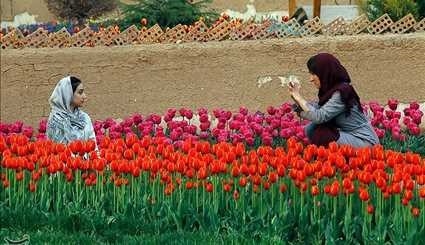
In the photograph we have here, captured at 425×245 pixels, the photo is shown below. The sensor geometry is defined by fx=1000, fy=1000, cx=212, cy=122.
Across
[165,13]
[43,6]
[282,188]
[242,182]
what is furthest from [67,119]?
[43,6]

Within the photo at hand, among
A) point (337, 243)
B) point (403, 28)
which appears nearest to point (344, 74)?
point (337, 243)

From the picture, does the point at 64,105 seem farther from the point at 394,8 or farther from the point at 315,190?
the point at 394,8

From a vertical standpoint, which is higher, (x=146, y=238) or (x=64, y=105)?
(x=64, y=105)

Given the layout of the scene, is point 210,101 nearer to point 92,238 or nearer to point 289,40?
point 289,40

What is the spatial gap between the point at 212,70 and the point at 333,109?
9.32 ft

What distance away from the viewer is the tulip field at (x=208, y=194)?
5.30 meters

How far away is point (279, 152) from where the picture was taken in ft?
19.1

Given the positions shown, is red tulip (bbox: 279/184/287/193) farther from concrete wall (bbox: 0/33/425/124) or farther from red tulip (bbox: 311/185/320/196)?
concrete wall (bbox: 0/33/425/124)

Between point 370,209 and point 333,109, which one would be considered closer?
point 370,209

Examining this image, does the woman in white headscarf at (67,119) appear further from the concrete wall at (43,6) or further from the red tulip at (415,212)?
the concrete wall at (43,6)

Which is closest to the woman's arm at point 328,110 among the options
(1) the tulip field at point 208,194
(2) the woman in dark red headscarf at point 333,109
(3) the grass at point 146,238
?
(2) the woman in dark red headscarf at point 333,109

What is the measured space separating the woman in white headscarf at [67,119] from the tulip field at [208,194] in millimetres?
1181

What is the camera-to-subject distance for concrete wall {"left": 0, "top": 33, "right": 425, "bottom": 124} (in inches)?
390

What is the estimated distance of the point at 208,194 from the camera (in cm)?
566
